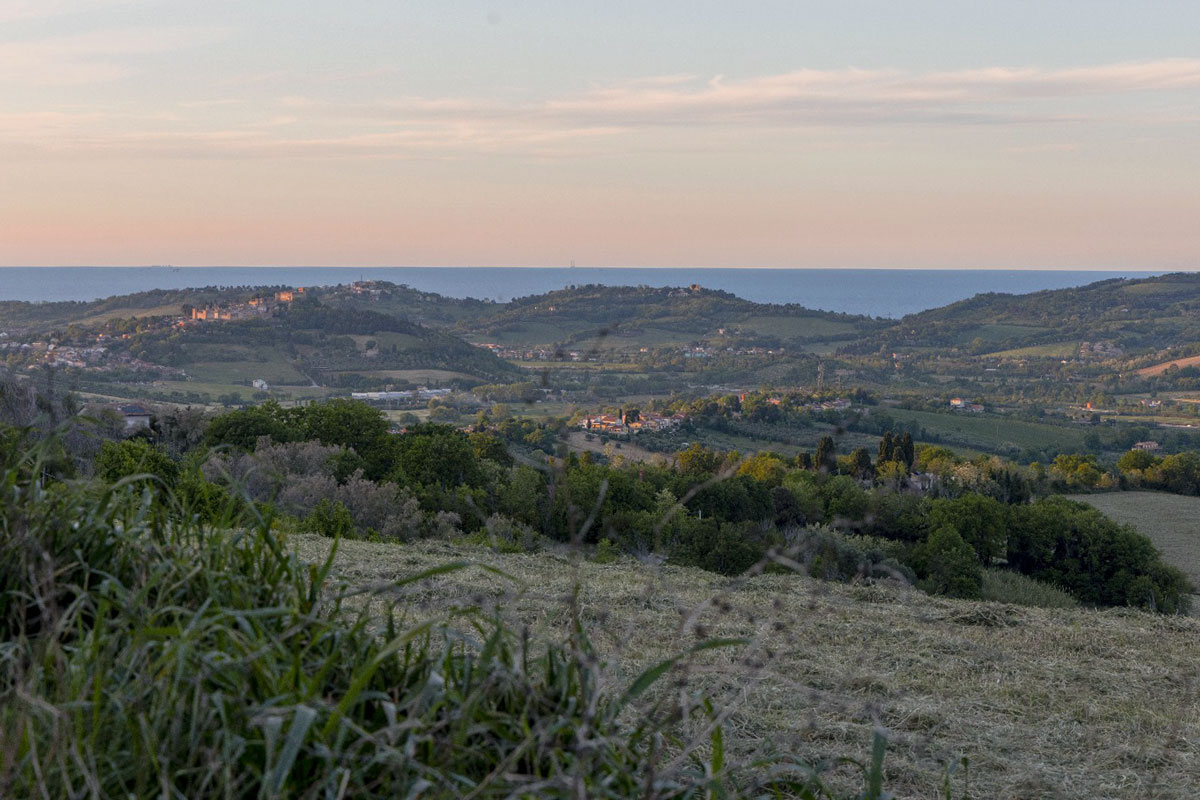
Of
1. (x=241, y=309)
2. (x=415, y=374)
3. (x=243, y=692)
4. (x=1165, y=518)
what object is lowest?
(x=1165, y=518)

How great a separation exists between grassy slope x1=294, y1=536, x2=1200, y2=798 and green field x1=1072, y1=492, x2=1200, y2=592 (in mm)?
21370

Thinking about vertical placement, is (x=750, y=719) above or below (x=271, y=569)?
below

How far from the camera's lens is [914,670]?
5.07 m

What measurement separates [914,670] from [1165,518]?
33.6 m

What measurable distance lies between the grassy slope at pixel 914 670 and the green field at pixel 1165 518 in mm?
21370

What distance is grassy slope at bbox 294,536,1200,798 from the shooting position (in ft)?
11.0

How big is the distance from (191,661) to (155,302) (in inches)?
2977

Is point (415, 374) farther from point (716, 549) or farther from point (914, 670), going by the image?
point (914, 670)

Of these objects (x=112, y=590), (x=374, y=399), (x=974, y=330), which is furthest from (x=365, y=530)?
(x=974, y=330)

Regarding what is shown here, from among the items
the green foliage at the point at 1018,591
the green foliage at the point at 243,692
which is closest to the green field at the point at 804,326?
the green foliage at the point at 1018,591

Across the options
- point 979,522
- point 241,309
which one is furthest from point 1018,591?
point 241,309

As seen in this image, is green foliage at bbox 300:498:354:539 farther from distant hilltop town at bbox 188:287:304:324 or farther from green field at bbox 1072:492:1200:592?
distant hilltop town at bbox 188:287:304:324

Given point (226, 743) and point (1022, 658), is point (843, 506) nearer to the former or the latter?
point (1022, 658)

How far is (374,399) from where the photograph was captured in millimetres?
41719
